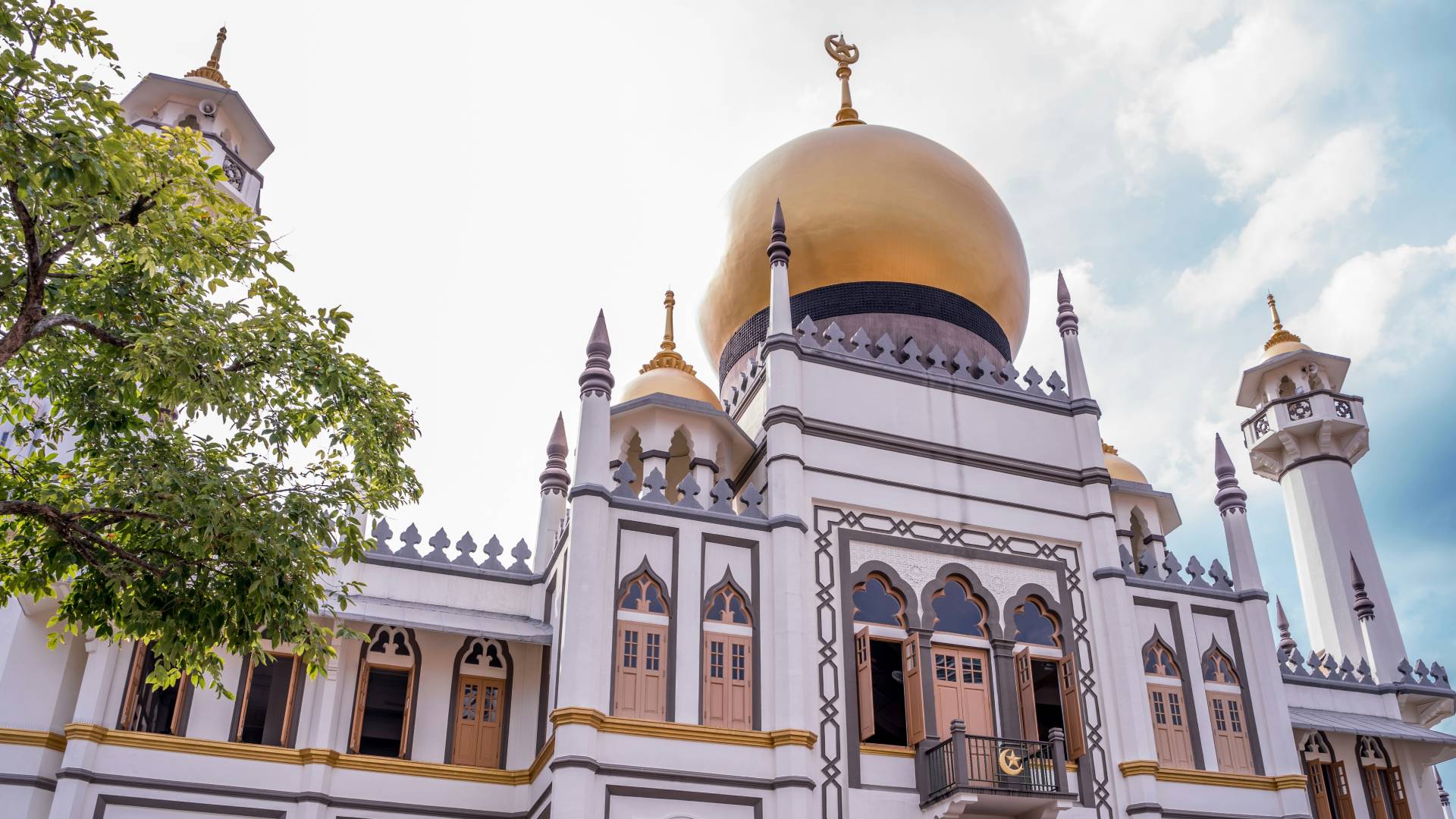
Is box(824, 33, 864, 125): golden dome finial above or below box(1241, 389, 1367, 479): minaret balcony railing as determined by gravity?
above

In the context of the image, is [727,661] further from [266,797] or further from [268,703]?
[268,703]

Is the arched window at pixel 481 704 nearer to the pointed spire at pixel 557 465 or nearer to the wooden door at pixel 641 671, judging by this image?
the wooden door at pixel 641 671

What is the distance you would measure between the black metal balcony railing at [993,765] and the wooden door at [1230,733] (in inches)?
108

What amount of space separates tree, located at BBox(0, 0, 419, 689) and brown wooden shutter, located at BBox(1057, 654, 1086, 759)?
27.7 ft

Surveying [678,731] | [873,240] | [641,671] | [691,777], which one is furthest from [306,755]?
[873,240]

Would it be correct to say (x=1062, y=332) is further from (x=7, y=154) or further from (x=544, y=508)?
(x=7, y=154)

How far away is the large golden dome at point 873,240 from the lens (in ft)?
57.1

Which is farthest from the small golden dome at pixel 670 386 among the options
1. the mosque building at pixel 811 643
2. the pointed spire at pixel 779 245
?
the pointed spire at pixel 779 245

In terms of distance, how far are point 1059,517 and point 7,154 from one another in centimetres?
1206

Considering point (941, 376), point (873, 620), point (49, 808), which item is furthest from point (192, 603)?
point (941, 376)

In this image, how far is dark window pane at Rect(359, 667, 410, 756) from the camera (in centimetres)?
1313

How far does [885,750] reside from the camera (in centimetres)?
1293

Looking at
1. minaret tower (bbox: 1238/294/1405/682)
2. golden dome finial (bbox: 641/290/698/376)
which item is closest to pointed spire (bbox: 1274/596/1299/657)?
A: minaret tower (bbox: 1238/294/1405/682)

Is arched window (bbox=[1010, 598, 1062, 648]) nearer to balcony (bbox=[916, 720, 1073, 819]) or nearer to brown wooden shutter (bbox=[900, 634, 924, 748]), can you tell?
brown wooden shutter (bbox=[900, 634, 924, 748])
